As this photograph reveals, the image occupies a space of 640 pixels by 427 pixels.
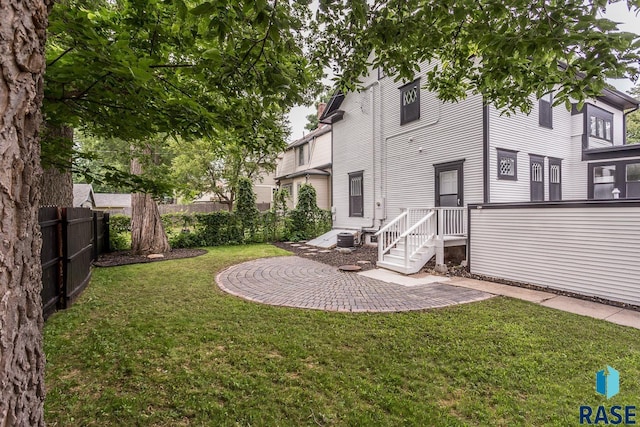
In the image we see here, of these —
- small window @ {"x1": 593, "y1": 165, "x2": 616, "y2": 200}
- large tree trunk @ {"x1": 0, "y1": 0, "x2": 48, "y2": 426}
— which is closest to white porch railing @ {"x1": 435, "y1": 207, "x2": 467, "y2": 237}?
small window @ {"x1": 593, "y1": 165, "x2": 616, "y2": 200}

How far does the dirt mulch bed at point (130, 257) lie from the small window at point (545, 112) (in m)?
12.0

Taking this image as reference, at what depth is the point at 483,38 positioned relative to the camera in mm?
2793

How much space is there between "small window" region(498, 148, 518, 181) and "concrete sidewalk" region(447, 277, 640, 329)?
3887 millimetres

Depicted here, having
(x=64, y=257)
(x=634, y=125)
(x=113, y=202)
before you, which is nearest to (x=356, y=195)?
(x=64, y=257)

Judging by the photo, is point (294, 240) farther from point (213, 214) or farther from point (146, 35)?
point (146, 35)

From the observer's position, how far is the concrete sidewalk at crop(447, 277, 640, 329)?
4.43 metres

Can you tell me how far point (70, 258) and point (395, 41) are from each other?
560cm

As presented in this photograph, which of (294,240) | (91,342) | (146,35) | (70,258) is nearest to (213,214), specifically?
(294,240)

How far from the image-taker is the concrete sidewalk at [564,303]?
4425 mm

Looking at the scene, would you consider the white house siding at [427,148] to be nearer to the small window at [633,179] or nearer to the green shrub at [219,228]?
the small window at [633,179]

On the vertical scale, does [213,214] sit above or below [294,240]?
above

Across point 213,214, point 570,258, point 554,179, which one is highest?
point 554,179

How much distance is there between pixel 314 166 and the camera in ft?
62.1

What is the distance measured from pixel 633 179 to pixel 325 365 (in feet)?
41.7
